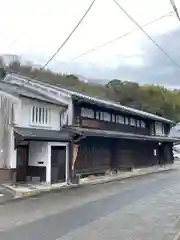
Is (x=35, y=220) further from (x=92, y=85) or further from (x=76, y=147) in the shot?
(x=92, y=85)

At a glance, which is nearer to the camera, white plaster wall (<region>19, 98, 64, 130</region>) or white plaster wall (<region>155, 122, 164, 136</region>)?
white plaster wall (<region>19, 98, 64, 130</region>)

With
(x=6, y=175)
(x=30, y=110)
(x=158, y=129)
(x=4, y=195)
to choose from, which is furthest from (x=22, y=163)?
(x=158, y=129)

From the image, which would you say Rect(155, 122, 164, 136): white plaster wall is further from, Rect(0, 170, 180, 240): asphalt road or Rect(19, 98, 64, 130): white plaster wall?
Rect(0, 170, 180, 240): asphalt road

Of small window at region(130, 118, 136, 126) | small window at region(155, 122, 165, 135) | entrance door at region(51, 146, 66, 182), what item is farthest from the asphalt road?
small window at region(155, 122, 165, 135)

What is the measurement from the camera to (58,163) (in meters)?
23.1

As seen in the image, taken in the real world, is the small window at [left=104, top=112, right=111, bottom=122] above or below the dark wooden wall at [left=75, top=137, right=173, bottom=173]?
above

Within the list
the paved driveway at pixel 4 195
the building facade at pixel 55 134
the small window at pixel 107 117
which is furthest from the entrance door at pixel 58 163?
the small window at pixel 107 117

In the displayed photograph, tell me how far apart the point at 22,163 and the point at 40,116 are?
295 centimetres

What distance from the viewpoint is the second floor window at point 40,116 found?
22.2m

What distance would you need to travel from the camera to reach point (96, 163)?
28.6m

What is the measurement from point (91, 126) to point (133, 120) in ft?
31.0

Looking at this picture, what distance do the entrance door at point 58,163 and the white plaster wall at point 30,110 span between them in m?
1.51

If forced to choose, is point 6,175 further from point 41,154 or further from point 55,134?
point 55,134

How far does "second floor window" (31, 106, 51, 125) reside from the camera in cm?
2222
